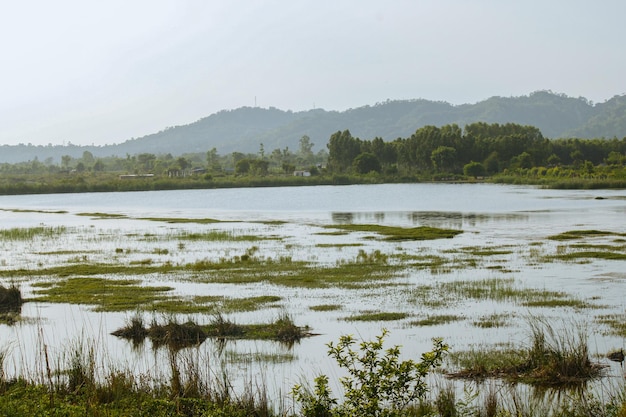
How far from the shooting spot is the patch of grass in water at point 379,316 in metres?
A: 18.2

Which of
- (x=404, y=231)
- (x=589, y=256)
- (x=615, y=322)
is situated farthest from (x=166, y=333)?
(x=404, y=231)

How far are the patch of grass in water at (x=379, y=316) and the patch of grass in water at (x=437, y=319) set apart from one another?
0.60 m

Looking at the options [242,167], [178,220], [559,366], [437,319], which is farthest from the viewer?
[242,167]

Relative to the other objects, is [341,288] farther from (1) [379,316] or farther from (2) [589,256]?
(2) [589,256]

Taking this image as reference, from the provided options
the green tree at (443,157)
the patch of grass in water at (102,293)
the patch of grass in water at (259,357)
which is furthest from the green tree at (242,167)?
the patch of grass in water at (259,357)

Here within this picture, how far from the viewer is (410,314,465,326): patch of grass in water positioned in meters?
17.7

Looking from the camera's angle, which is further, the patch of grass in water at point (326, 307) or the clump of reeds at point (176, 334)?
the patch of grass in water at point (326, 307)

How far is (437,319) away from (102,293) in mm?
10517

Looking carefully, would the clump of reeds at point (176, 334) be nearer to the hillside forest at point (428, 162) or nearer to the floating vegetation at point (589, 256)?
the floating vegetation at point (589, 256)

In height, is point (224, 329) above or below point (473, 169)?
below

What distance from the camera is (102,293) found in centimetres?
2241

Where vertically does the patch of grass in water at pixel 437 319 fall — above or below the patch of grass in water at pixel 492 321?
above

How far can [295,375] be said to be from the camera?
13852 mm

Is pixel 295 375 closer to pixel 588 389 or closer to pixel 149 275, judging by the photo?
pixel 588 389
